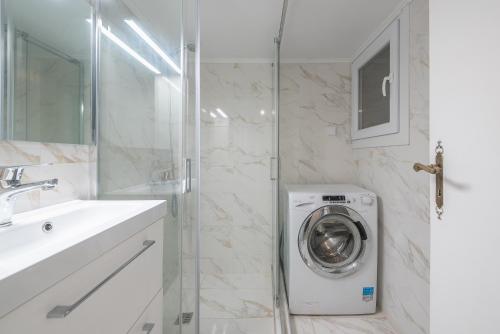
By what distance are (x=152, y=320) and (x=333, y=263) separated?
141cm

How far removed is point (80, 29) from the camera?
127 cm

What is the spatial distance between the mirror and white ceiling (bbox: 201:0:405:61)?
0.94m

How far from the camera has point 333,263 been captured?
1942 mm

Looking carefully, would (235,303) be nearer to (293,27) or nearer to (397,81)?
(397,81)

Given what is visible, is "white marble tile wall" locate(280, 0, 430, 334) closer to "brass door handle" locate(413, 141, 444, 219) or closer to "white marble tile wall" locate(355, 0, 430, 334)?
"white marble tile wall" locate(355, 0, 430, 334)

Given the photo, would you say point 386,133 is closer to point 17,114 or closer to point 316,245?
point 316,245

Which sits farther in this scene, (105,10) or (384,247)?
(384,247)

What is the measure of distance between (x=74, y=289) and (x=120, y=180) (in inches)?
34.0

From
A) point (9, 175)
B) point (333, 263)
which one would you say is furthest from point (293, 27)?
point (9, 175)
